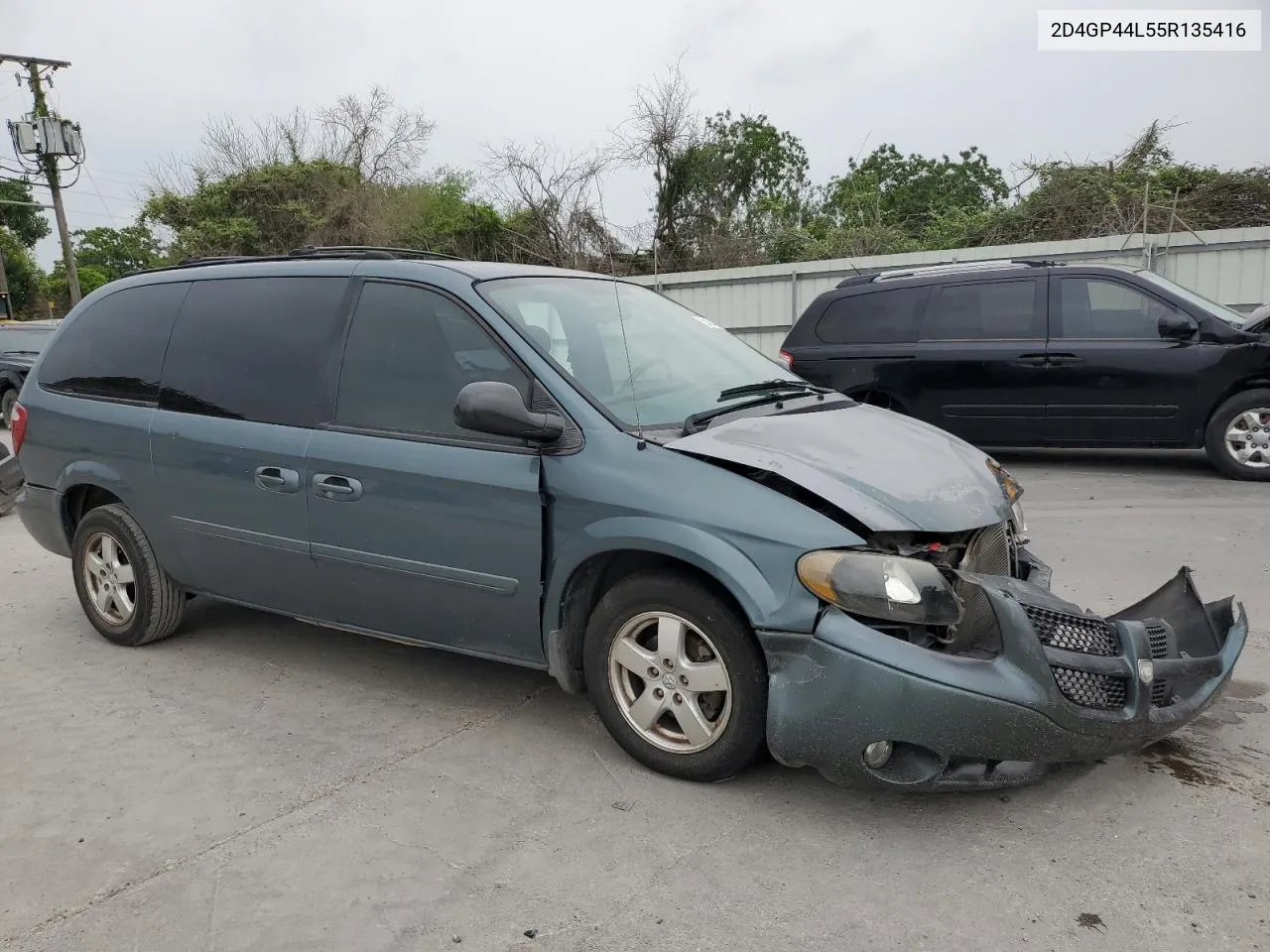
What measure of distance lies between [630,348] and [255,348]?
1629mm

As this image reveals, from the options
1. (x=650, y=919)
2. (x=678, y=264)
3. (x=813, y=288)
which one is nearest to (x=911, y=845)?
(x=650, y=919)

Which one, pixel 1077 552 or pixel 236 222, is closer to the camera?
pixel 1077 552

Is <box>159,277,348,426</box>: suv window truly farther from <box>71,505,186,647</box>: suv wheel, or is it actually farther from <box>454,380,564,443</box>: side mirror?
<box>454,380,564,443</box>: side mirror

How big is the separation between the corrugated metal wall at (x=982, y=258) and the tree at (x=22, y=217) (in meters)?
49.0

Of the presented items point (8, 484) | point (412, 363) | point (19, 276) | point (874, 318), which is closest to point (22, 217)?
point (19, 276)

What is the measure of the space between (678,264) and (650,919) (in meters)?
18.4

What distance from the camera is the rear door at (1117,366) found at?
794cm

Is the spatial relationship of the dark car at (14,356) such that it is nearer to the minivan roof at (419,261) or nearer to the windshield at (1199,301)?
the minivan roof at (419,261)

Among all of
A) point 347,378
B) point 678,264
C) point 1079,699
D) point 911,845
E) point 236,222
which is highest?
point 236,222

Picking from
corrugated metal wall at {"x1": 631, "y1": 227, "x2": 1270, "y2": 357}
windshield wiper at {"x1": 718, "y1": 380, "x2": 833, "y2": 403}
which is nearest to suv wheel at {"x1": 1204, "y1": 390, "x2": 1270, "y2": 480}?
corrugated metal wall at {"x1": 631, "y1": 227, "x2": 1270, "y2": 357}

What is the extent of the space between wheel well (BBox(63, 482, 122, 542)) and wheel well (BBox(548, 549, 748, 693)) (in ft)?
9.00

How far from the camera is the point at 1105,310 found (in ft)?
27.1

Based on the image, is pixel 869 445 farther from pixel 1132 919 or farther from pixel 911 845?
pixel 1132 919

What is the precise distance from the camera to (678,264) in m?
20.0
